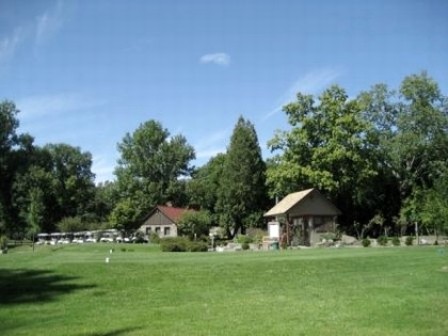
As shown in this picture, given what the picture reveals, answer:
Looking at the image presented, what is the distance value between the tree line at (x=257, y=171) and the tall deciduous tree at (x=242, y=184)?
0.15 meters

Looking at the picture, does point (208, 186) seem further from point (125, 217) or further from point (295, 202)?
point (295, 202)

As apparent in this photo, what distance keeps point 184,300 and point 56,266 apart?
931 cm

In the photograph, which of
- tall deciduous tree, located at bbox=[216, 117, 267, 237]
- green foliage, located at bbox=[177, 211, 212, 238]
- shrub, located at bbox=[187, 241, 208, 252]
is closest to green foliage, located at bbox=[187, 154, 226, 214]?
tall deciduous tree, located at bbox=[216, 117, 267, 237]

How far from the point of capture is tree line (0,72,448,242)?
65.8 meters

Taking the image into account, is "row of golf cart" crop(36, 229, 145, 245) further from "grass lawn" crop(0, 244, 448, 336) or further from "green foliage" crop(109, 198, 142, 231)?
"grass lawn" crop(0, 244, 448, 336)

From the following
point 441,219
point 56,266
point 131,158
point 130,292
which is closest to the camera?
point 130,292

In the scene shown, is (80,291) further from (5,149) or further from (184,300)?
(5,149)

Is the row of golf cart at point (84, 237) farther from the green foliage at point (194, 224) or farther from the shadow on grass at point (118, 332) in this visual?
the shadow on grass at point (118, 332)

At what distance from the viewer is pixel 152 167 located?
10281 cm

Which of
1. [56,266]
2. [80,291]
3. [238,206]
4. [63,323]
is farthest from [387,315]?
[238,206]

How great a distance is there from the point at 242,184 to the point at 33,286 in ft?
197

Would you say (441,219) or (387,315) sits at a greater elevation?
(441,219)

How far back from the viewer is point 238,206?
7875 cm

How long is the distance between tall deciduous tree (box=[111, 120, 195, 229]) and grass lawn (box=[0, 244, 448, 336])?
254 ft
